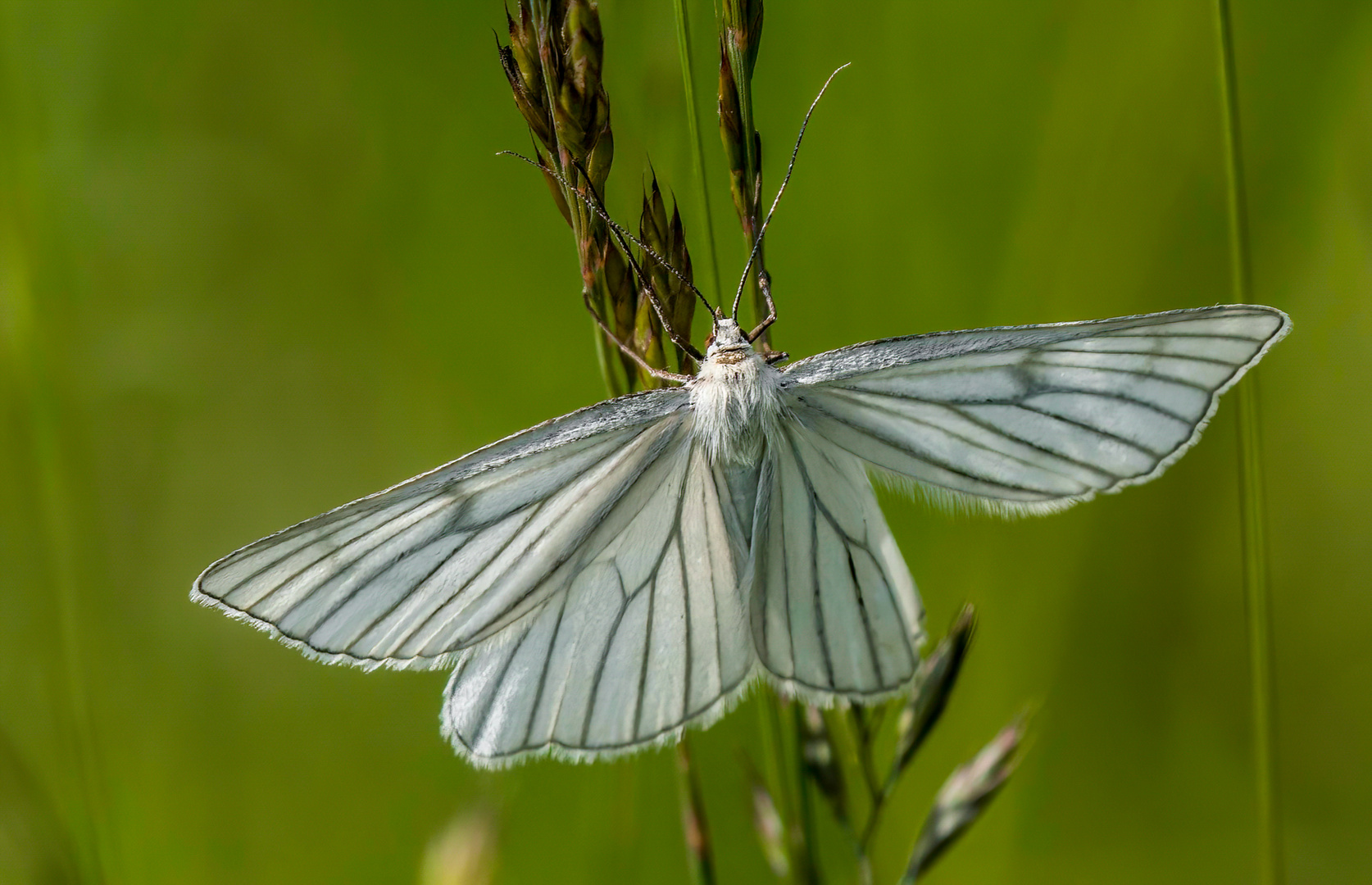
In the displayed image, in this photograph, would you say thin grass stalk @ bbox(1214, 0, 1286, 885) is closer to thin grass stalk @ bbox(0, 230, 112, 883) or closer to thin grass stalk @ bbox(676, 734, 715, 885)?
thin grass stalk @ bbox(676, 734, 715, 885)

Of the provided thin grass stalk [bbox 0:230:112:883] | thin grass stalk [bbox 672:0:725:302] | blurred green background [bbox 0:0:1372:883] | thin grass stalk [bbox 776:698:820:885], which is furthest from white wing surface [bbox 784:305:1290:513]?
thin grass stalk [bbox 0:230:112:883]

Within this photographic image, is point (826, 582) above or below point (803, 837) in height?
above

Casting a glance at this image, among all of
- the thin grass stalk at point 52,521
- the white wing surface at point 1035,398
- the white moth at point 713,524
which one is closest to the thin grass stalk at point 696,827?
the white moth at point 713,524

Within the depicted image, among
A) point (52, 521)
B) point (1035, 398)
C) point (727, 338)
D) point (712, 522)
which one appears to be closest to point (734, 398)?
point (727, 338)

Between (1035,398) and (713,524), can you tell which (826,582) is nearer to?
(713,524)

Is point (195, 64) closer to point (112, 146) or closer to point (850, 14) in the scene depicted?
point (112, 146)

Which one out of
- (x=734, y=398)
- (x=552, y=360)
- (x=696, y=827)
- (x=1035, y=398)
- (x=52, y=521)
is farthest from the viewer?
(x=552, y=360)

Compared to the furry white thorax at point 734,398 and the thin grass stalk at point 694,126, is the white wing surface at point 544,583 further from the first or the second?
the thin grass stalk at point 694,126
